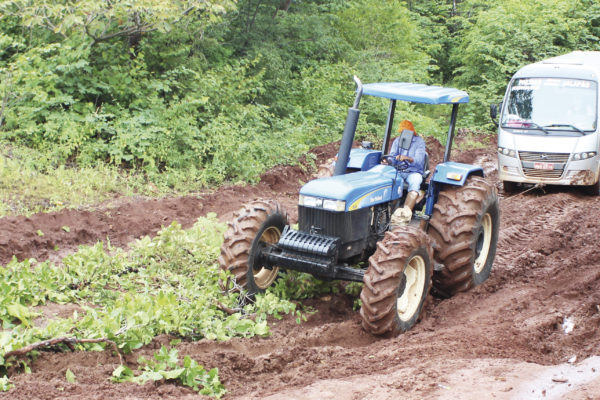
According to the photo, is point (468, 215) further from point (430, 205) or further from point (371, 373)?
point (371, 373)

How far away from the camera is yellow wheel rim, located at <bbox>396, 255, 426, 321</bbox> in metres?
6.82

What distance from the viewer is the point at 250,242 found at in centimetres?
703

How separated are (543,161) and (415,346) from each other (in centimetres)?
877

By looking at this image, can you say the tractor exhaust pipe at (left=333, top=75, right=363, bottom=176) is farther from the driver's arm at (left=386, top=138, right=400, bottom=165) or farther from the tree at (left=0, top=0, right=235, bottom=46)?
the tree at (left=0, top=0, right=235, bottom=46)

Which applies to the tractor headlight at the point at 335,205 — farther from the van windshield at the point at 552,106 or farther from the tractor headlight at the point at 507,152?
the van windshield at the point at 552,106

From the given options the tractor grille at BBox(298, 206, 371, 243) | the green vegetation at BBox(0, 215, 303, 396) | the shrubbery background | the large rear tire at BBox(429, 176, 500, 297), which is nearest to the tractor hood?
the tractor grille at BBox(298, 206, 371, 243)

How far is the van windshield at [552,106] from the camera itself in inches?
548

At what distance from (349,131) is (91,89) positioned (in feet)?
24.9

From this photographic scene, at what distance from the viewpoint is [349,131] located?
23.6ft

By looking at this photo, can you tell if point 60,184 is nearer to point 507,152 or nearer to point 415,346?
point 415,346

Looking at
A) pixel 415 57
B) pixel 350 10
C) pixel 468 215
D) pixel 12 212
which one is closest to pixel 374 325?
pixel 468 215

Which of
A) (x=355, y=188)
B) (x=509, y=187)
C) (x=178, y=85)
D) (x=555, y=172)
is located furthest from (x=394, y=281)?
(x=509, y=187)

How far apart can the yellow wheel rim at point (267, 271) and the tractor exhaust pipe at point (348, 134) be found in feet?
2.99

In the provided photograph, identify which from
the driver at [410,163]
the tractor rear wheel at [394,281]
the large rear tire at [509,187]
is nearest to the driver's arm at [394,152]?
the driver at [410,163]
